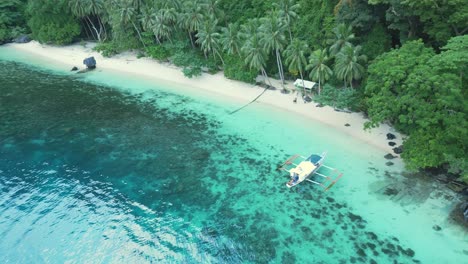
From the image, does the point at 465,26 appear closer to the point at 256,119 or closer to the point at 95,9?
the point at 256,119

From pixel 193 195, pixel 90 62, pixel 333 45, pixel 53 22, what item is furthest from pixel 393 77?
pixel 53 22

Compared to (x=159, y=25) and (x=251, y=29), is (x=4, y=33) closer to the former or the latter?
(x=159, y=25)

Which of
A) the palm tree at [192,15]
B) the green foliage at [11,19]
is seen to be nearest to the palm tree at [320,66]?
the palm tree at [192,15]

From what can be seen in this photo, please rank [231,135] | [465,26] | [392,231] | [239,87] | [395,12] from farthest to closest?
1. [239,87]
2. [231,135]
3. [395,12]
4. [465,26]
5. [392,231]

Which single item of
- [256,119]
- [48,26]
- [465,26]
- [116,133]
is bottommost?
[116,133]

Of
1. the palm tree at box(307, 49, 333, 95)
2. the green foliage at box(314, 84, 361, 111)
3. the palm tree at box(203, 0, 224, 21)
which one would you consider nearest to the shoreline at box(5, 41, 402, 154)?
the green foliage at box(314, 84, 361, 111)

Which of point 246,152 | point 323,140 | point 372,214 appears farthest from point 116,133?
point 372,214
